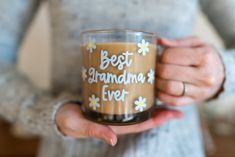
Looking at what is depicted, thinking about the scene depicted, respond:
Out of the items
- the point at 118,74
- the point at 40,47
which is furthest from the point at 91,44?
the point at 40,47

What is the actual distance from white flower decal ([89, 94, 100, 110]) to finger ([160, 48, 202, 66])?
13cm

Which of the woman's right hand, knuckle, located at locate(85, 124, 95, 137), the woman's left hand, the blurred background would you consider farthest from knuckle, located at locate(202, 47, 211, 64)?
the blurred background

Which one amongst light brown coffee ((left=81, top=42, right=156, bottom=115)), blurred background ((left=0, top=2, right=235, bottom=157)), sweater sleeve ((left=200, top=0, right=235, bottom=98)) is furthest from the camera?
blurred background ((left=0, top=2, right=235, bottom=157))

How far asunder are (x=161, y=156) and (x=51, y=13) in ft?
1.25

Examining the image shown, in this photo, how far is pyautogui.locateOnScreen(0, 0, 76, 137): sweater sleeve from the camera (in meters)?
0.48

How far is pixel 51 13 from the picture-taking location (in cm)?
59

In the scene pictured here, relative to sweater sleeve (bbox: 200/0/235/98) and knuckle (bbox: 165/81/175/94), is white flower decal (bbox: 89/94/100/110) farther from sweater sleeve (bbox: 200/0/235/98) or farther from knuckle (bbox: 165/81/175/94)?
sweater sleeve (bbox: 200/0/235/98)

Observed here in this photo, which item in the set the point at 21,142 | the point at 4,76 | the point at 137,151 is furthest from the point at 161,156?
the point at 21,142

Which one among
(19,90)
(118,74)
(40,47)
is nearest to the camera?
(118,74)

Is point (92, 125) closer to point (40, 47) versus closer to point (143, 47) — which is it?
point (143, 47)

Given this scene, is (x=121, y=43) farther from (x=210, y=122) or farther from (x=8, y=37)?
(x=210, y=122)

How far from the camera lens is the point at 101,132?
1.29ft

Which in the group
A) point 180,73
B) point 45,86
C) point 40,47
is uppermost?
point 180,73

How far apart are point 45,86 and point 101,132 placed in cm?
97
